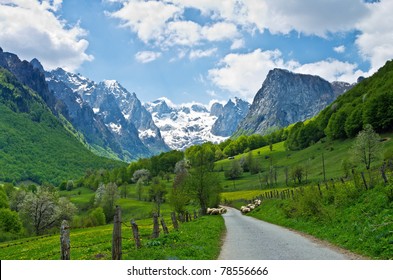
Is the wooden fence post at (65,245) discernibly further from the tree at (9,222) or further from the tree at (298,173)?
the tree at (298,173)

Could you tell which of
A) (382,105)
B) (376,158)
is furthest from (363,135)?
(382,105)

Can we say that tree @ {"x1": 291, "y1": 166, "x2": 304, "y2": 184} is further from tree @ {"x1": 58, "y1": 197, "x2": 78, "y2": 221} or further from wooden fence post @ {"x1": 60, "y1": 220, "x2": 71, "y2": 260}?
wooden fence post @ {"x1": 60, "y1": 220, "x2": 71, "y2": 260}

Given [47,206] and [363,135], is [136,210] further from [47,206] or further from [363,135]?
[363,135]

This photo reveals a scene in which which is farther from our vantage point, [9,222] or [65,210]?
[65,210]

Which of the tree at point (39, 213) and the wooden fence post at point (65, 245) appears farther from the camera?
the tree at point (39, 213)

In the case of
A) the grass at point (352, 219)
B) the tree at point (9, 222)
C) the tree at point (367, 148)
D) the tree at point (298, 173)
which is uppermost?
the tree at point (367, 148)

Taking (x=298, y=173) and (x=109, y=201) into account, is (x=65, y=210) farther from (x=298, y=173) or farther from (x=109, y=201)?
(x=298, y=173)

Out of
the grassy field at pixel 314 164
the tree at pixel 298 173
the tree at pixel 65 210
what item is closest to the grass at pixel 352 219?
the grassy field at pixel 314 164

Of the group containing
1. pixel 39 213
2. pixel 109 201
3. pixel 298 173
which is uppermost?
pixel 298 173

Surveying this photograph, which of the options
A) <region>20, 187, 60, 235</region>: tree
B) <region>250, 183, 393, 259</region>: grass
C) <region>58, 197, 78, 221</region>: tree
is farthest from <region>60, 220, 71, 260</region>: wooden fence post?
<region>58, 197, 78, 221</region>: tree

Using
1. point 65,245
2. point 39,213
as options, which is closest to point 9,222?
point 39,213

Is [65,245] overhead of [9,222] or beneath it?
overhead
